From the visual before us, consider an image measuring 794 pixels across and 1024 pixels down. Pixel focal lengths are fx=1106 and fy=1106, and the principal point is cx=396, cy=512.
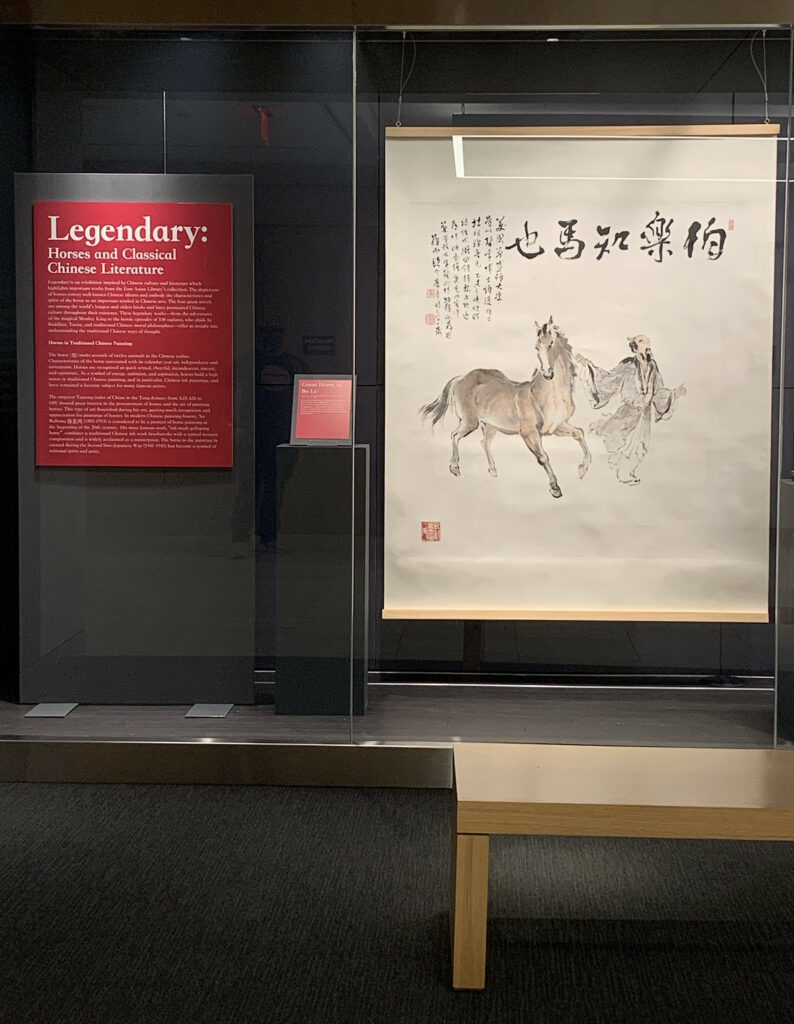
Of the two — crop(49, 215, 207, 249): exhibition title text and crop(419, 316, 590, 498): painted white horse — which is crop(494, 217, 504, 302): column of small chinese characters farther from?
crop(49, 215, 207, 249): exhibition title text

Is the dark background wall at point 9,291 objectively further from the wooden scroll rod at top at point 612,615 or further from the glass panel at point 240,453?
the wooden scroll rod at top at point 612,615

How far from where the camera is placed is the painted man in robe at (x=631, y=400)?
13.3ft

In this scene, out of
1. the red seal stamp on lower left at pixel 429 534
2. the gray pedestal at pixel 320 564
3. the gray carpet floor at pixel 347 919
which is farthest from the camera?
the red seal stamp on lower left at pixel 429 534

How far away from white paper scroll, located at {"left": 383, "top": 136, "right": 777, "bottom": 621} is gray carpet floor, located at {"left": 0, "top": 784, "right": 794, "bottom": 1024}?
966 millimetres

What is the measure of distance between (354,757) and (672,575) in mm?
1349

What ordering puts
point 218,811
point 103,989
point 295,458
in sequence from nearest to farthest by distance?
point 103,989, point 218,811, point 295,458

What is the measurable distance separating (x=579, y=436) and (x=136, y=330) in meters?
1.66

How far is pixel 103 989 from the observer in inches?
103

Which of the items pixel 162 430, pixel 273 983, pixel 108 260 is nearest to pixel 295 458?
pixel 162 430

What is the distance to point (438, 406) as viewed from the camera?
162 inches

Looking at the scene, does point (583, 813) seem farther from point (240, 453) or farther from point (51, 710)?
point (51, 710)

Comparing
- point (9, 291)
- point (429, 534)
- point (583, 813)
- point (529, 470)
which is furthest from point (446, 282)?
point (583, 813)

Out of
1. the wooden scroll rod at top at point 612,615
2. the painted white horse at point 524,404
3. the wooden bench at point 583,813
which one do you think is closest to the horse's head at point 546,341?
the painted white horse at point 524,404

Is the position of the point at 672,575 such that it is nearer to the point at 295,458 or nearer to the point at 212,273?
the point at 295,458
